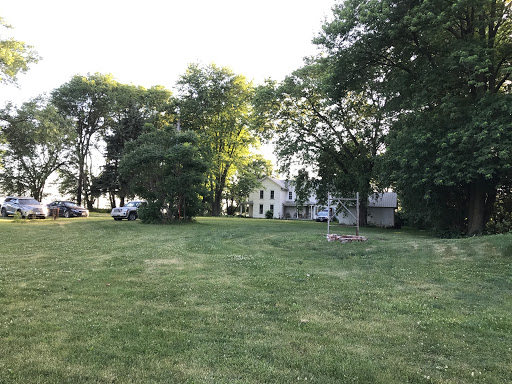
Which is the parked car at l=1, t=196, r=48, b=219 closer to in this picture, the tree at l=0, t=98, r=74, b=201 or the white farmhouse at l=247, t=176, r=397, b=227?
the tree at l=0, t=98, r=74, b=201

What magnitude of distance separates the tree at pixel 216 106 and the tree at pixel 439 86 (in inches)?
935

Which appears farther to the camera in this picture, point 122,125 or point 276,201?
point 276,201

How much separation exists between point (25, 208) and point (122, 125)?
20.8 metres

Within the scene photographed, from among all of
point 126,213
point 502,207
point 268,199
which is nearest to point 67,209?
point 126,213

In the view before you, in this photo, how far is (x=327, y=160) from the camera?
3120 cm

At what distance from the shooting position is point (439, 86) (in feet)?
56.1

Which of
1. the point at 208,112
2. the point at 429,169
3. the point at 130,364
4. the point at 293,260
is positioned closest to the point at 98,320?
the point at 130,364

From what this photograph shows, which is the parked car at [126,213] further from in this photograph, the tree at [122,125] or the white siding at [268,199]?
the white siding at [268,199]

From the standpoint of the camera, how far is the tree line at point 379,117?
50.7 feet

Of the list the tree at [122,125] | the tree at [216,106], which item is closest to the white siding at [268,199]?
the tree at [216,106]

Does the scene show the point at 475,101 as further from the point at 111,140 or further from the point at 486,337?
the point at 111,140

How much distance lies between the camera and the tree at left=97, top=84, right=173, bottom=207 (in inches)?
1719

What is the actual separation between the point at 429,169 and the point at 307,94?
15.3m

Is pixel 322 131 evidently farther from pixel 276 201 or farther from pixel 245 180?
pixel 276 201
